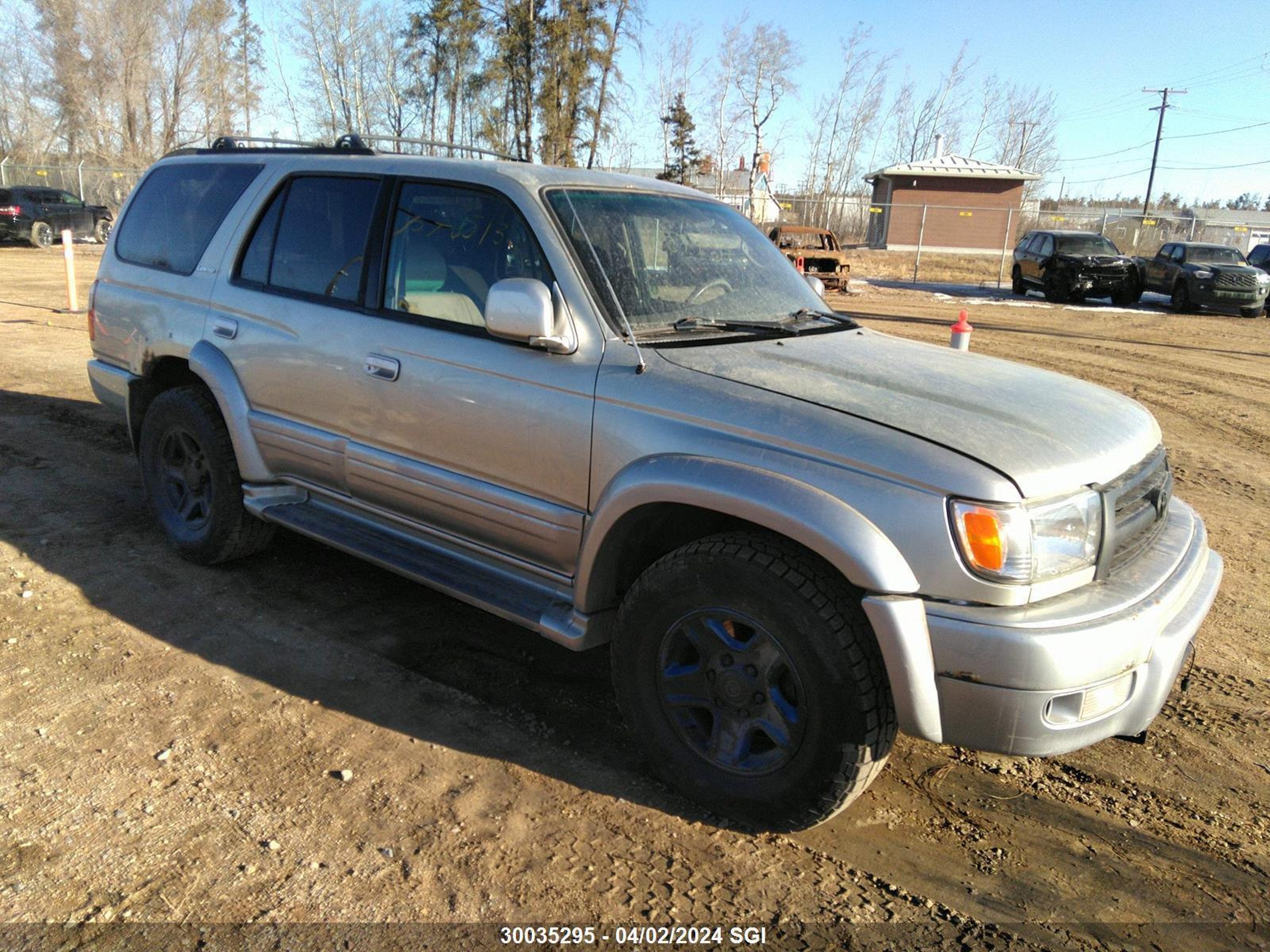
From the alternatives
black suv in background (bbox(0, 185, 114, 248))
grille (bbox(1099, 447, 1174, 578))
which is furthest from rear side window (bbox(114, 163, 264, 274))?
black suv in background (bbox(0, 185, 114, 248))

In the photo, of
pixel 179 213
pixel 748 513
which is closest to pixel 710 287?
pixel 748 513

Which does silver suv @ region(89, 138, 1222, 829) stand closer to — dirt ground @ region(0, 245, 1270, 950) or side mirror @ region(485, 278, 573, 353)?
side mirror @ region(485, 278, 573, 353)

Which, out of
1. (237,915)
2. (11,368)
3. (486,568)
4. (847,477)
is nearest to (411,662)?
(486,568)

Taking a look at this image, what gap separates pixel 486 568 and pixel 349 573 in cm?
151

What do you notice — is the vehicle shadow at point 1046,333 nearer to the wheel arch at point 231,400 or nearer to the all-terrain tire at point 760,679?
the wheel arch at point 231,400

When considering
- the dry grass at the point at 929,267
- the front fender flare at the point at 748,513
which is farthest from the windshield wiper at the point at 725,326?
the dry grass at the point at 929,267

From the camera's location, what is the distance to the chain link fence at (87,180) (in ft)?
128

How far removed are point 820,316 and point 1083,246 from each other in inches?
872

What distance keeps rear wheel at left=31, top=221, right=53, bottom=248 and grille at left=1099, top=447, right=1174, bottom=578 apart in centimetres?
3162

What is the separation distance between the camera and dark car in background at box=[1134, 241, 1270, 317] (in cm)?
2055

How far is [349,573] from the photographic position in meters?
4.75

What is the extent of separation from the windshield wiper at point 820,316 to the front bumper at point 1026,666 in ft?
5.43

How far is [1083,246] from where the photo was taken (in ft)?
75.5

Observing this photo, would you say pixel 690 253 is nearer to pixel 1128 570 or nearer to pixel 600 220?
pixel 600 220
